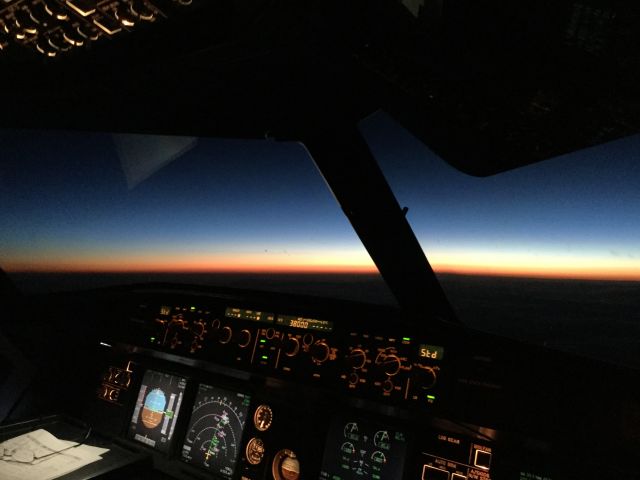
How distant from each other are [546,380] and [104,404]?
6.47 ft

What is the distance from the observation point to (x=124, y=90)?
1.21 meters

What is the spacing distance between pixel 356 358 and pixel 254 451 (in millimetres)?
565

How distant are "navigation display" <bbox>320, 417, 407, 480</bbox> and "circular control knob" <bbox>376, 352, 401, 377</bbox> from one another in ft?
0.64

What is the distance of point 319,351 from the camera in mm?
1747

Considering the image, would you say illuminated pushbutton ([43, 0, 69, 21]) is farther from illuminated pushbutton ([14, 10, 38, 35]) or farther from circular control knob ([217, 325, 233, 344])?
circular control knob ([217, 325, 233, 344])

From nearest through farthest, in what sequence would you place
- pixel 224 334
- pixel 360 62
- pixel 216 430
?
pixel 360 62 < pixel 216 430 < pixel 224 334

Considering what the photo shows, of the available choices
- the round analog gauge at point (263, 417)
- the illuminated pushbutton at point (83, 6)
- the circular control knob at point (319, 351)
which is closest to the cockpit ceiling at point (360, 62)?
the illuminated pushbutton at point (83, 6)

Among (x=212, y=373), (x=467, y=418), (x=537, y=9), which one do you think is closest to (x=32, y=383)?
(x=212, y=373)

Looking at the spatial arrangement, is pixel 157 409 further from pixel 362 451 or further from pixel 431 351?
pixel 431 351

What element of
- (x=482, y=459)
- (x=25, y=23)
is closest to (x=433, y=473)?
(x=482, y=459)

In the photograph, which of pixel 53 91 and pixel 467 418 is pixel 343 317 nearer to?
pixel 467 418

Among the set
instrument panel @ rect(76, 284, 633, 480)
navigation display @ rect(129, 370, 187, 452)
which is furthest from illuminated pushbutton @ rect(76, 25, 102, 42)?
navigation display @ rect(129, 370, 187, 452)

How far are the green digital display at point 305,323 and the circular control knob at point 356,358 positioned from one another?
0.42 feet

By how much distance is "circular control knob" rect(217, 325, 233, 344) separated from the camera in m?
1.96
